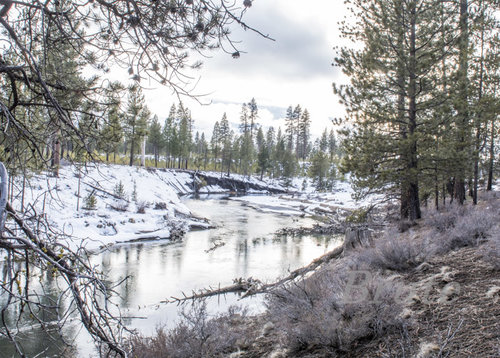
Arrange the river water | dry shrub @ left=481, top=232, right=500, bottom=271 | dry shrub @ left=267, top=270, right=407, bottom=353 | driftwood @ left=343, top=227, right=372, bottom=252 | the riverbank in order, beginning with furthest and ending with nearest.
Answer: driftwood @ left=343, top=227, right=372, bottom=252
the river water
dry shrub @ left=481, top=232, right=500, bottom=271
dry shrub @ left=267, top=270, right=407, bottom=353
the riverbank

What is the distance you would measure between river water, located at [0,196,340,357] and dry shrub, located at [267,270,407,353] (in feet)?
8.06

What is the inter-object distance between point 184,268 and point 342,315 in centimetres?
878

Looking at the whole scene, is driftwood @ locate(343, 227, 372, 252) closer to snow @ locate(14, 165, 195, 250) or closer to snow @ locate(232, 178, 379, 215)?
snow @ locate(14, 165, 195, 250)

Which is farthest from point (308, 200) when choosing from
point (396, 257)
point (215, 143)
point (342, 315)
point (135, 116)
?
point (135, 116)

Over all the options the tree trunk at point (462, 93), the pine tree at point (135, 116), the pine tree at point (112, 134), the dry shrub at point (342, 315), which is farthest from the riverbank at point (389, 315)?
the tree trunk at point (462, 93)

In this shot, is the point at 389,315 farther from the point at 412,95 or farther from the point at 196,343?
the point at 412,95

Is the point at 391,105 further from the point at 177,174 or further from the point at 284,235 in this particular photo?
the point at 177,174

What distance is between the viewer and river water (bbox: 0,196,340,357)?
23.1ft

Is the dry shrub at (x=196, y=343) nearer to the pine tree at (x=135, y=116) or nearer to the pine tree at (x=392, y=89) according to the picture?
the pine tree at (x=135, y=116)

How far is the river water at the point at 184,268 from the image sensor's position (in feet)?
23.1

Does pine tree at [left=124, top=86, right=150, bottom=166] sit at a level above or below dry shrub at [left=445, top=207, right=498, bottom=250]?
above

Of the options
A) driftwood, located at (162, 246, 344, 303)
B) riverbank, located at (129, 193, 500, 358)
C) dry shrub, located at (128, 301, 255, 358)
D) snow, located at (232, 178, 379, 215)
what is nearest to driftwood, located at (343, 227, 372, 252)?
driftwood, located at (162, 246, 344, 303)

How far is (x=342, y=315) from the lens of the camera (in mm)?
4211

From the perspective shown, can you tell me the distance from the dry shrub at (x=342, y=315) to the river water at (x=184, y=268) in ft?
8.06
